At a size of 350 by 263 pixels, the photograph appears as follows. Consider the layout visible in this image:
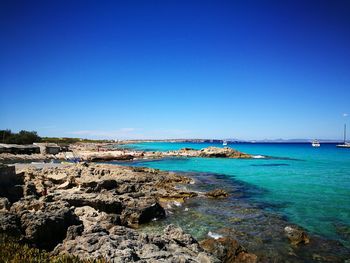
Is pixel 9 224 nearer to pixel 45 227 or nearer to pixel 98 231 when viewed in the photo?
pixel 45 227

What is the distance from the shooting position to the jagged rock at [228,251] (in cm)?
1209

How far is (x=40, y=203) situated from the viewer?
604 inches

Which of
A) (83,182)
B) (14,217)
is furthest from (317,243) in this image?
(83,182)

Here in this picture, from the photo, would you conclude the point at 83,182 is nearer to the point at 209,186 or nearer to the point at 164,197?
the point at 164,197

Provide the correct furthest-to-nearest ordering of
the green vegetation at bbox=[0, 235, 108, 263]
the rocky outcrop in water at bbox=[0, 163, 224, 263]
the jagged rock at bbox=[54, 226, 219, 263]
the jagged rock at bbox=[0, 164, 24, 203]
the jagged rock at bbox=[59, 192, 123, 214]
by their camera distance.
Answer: the jagged rock at bbox=[0, 164, 24, 203] < the jagged rock at bbox=[59, 192, 123, 214] < the rocky outcrop in water at bbox=[0, 163, 224, 263] < the jagged rock at bbox=[54, 226, 219, 263] < the green vegetation at bbox=[0, 235, 108, 263]

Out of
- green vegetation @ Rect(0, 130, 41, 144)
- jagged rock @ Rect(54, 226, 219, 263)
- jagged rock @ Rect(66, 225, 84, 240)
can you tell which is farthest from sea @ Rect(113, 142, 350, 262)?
green vegetation @ Rect(0, 130, 41, 144)

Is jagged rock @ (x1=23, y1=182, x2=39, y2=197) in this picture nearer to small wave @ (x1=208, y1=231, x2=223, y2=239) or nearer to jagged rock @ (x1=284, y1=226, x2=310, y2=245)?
small wave @ (x1=208, y1=231, x2=223, y2=239)

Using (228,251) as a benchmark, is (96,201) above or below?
above

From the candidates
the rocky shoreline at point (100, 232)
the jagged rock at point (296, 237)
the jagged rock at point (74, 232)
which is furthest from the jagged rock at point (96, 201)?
the jagged rock at point (296, 237)

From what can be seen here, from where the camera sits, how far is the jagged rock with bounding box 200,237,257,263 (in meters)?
12.1

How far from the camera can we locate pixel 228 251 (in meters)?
12.4

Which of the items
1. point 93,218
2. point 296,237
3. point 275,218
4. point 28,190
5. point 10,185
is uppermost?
point 10,185


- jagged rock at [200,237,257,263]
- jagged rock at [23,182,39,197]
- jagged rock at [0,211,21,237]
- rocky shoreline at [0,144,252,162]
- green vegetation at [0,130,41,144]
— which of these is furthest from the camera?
green vegetation at [0,130,41,144]

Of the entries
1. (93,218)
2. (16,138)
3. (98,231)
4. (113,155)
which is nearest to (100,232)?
(98,231)
